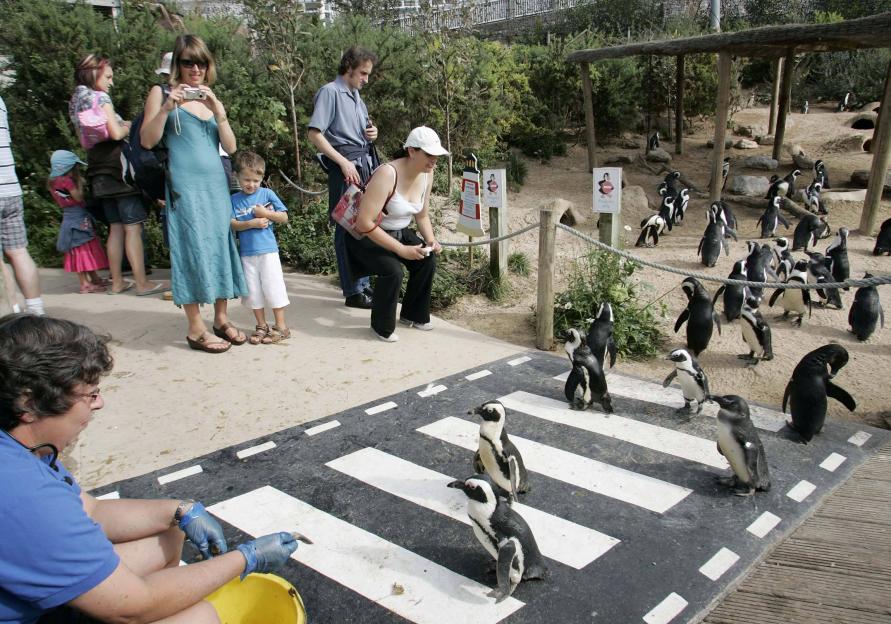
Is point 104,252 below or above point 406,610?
above

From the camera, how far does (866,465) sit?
3.27m

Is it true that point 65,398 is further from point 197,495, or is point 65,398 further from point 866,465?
point 866,465

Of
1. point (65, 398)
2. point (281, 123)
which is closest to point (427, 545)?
point (65, 398)

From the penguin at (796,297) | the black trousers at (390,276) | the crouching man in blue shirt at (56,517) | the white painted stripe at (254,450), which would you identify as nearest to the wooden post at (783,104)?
the penguin at (796,297)

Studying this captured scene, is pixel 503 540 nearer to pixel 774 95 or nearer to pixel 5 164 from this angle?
pixel 5 164

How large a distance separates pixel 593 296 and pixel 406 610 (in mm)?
3746

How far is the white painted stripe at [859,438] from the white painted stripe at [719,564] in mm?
1316

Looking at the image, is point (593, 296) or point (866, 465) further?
point (593, 296)

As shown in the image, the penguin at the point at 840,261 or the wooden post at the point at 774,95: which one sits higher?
the wooden post at the point at 774,95

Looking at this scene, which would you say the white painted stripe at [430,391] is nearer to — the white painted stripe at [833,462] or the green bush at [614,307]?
the green bush at [614,307]

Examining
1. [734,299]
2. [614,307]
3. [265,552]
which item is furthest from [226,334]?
[734,299]

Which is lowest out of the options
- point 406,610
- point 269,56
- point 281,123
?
point 406,610

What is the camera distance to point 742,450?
298 centimetres

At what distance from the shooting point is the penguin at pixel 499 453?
9.87 feet
